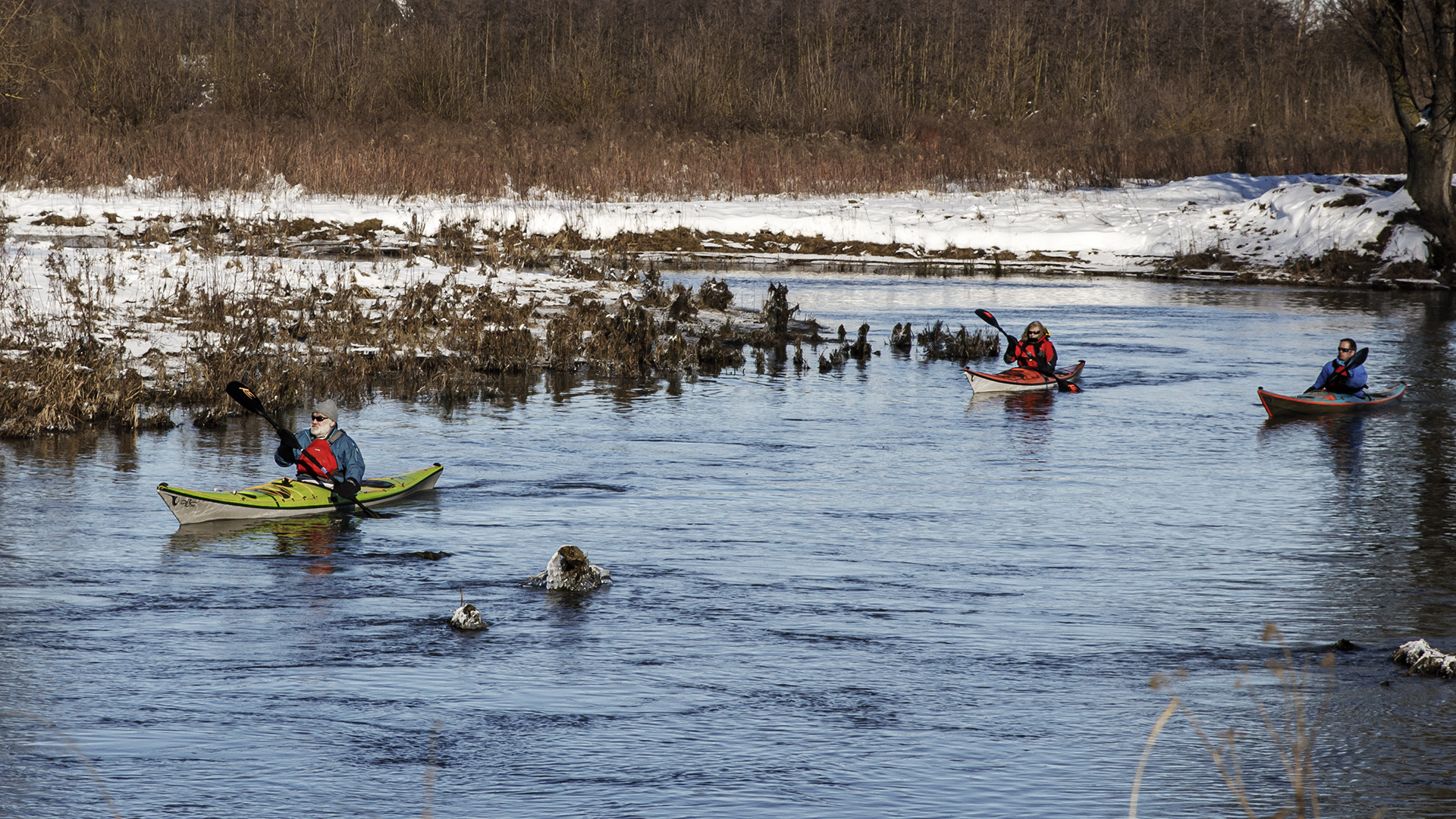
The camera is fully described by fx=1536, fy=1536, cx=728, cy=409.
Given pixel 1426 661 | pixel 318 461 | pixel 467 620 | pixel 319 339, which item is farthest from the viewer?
pixel 319 339

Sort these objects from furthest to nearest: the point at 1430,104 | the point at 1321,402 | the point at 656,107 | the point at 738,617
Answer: the point at 656,107 < the point at 1430,104 < the point at 1321,402 < the point at 738,617

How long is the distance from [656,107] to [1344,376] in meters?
30.2

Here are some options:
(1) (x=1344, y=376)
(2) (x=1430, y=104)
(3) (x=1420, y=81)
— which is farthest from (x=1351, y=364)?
(3) (x=1420, y=81)

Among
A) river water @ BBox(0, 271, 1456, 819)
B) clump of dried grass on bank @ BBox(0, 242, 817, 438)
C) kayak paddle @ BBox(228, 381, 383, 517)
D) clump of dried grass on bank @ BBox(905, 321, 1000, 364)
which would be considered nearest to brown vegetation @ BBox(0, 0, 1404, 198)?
clump of dried grass on bank @ BBox(0, 242, 817, 438)

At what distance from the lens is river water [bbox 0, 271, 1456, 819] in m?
6.29

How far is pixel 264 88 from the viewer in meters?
43.2

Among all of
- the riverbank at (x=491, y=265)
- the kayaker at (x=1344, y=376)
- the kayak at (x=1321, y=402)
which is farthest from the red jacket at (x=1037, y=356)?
the riverbank at (x=491, y=265)

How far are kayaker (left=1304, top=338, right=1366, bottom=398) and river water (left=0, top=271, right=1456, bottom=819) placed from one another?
2.16 feet

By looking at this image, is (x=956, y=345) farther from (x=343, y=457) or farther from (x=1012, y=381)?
(x=343, y=457)

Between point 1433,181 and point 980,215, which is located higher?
point 1433,181

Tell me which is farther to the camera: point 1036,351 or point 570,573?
point 1036,351

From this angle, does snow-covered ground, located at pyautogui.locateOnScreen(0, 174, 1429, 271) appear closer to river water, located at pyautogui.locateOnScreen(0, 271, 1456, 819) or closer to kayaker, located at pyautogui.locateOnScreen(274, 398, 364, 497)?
river water, located at pyautogui.locateOnScreen(0, 271, 1456, 819)

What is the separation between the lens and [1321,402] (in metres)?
16.9

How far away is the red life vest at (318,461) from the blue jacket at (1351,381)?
11061 mm
